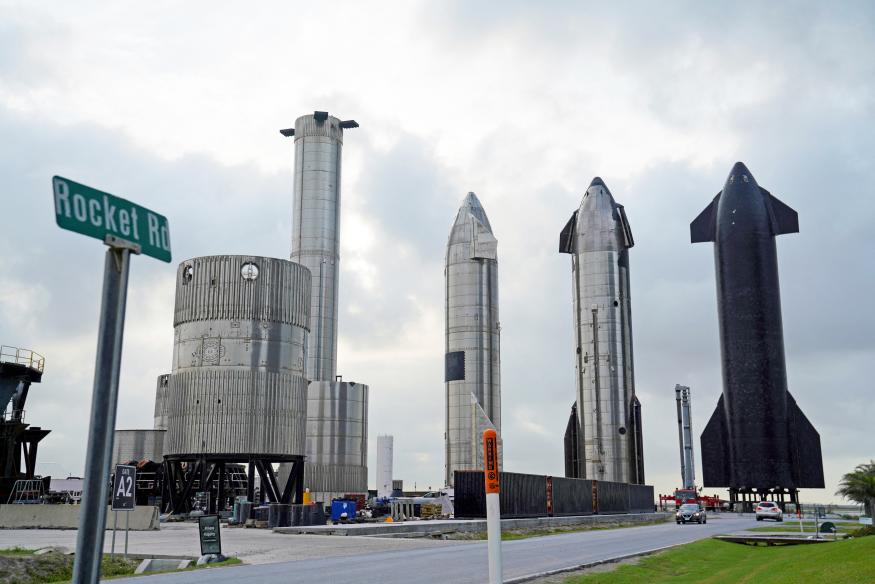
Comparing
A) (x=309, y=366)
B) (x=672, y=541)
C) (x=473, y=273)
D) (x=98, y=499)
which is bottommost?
(x=672, y=541)

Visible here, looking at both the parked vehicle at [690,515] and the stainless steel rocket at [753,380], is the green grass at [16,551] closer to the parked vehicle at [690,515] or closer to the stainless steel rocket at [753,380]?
the parked vehicle at [690,515]

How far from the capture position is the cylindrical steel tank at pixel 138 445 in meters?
68.4

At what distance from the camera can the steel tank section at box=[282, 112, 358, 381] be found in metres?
73.1

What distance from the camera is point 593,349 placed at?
2872 inches

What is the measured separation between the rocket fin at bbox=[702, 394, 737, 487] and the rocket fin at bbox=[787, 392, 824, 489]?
5.15 meters

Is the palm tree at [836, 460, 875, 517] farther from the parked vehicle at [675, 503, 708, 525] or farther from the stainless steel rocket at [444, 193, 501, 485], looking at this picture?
the stainless steel rocket at [444, 193, 501, 485]

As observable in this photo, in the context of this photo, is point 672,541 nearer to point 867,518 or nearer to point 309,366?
point 867,518

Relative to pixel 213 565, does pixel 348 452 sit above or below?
above

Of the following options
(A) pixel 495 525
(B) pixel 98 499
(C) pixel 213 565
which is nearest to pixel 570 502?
(C) pixel 213 565

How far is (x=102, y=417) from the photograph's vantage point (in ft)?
19.1

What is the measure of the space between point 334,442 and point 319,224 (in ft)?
64.3

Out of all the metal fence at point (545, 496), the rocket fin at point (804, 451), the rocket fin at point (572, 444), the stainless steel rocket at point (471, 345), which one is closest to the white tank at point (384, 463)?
the stainless steel rocket at point (471, 345)

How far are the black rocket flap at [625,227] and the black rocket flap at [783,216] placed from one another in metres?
11.9

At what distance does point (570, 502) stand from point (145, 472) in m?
32.9
